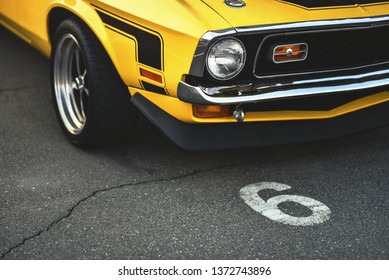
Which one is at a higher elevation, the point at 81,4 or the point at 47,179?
the point at 81,4

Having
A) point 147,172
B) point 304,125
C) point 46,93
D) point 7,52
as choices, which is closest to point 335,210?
point 304,125

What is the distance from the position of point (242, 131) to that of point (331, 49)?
0.60 m

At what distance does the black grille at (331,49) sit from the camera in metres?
3.47

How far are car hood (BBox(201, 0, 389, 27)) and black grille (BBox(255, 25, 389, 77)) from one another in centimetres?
7

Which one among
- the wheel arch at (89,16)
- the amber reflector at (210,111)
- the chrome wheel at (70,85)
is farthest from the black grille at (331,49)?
the chrome wheel at (70,85)

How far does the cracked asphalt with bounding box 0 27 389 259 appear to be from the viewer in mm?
3182

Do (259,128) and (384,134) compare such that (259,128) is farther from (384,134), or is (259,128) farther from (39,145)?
(39,145)

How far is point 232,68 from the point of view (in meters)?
3.44

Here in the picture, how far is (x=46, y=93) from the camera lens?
512 centimetres

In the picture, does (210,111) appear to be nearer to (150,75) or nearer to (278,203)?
(150,75)

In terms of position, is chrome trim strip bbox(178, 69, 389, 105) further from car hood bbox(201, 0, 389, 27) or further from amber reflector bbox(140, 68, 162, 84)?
car hood bbox(201, 0, 389, 27)

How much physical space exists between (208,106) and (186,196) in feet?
1.58

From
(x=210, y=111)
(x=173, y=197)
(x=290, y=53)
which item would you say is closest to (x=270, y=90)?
(x=290, y=53)
